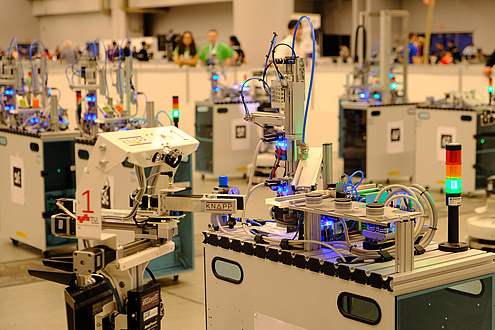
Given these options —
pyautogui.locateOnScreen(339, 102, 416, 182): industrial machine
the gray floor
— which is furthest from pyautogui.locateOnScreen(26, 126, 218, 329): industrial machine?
pyautogui.locateOnScreen(339, 102, 416, 182): industrial machine

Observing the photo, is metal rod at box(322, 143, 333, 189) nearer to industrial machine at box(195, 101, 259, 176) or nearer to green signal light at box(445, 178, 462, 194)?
green signal light at box(445, 178, 462, 194)

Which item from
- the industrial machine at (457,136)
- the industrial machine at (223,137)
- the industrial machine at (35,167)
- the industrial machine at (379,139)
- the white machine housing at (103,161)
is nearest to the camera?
the white machine housing at (103,161)

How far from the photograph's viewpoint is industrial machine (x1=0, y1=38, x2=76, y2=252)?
5.61 metres

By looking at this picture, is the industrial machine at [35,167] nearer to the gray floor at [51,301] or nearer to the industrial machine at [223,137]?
the gray floor at [51,301]

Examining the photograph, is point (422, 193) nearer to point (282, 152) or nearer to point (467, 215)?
point (282, 152)

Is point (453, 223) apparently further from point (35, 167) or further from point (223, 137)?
point (223, 137)

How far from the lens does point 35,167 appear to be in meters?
5.64

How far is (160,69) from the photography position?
450 inches

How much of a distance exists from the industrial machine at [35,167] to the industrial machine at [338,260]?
240cm

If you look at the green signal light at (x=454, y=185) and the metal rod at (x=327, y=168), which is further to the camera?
the metal rod at (x=327, y=168)

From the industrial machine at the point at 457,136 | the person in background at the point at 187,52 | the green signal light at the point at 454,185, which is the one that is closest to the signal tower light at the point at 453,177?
the green signal light at the point at 454,185

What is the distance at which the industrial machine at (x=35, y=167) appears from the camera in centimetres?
561

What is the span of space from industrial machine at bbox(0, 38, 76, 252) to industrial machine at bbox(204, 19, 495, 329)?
240 centimetres

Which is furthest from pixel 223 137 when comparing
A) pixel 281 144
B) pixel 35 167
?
pixel 281 144
